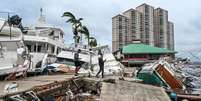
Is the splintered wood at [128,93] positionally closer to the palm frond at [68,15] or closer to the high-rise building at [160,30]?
the palm frond at [68,15]

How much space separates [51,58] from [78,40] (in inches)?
602

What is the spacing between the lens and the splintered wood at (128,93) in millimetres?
13062

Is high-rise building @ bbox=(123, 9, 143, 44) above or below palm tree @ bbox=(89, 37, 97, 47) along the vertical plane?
above

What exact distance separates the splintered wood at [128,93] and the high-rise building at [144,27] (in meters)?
80.5

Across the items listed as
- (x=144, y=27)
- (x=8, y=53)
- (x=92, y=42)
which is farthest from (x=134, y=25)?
(x=8, y=53)

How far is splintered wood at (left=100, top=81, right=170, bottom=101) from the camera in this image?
1306 cm

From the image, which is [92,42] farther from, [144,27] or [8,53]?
[144,27]

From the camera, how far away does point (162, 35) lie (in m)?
102

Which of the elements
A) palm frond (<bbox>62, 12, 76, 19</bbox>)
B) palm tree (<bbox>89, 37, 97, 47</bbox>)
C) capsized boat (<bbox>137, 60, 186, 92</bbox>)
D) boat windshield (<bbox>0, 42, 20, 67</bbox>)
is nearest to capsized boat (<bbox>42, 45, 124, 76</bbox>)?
capsized boat (<bbox>137, 60, 186, 92</bbox>)

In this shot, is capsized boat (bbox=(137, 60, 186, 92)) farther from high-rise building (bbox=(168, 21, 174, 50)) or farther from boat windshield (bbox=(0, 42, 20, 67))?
high-rise building (bbox=(168, 21, 174, 50))

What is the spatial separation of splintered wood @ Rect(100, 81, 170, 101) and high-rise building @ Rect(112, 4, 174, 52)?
264 ft

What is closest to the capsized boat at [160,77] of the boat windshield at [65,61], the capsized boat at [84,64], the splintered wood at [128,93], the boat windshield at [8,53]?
the capsized boat at [84,64]

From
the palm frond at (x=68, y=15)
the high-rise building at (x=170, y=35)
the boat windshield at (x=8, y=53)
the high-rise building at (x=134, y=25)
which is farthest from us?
the high-rise building at (x=170, y=35)

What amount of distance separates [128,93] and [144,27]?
85.2m
